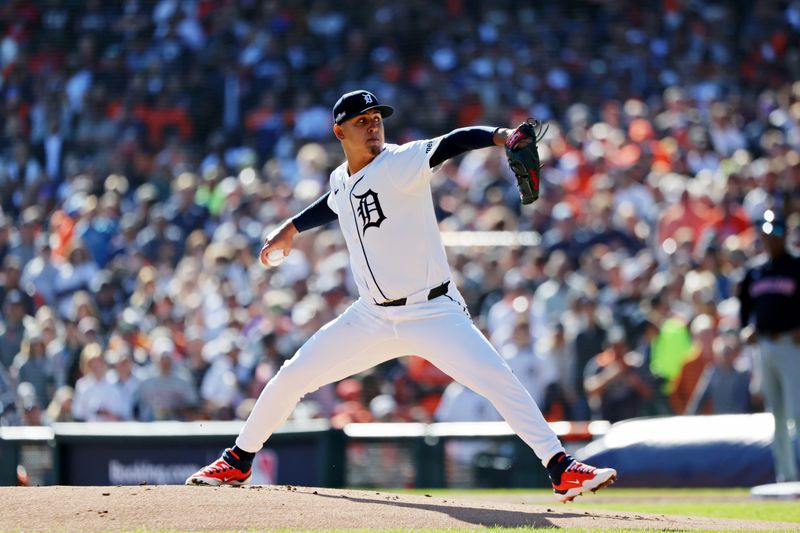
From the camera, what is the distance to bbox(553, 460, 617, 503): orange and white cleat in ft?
20.9

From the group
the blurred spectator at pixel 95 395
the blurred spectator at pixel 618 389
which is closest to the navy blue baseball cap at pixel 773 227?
the blurred spectator at pixel 618 389

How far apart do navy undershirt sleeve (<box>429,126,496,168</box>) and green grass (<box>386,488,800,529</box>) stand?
2.44 m

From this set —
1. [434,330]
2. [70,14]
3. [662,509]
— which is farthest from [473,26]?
[434,330]

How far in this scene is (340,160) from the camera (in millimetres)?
16891

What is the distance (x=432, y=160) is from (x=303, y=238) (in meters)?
8.48

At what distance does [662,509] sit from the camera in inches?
333

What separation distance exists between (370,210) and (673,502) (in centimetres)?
384

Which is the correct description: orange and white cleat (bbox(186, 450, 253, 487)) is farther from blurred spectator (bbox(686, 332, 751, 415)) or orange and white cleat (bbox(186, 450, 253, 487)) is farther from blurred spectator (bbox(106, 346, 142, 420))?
blurred spectator (bbox(686, 332, 751, 415))

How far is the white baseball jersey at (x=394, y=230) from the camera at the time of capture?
6535 millimetres

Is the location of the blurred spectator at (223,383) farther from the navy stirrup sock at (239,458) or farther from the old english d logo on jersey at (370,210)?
the old english d logo on jersey at (370,210)

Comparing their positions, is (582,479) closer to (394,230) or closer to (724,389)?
(394,230)

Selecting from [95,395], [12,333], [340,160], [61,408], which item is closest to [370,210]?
[95,395]

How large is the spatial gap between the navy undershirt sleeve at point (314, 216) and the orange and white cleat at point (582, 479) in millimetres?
1739

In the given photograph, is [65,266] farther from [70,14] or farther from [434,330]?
[434,330]
